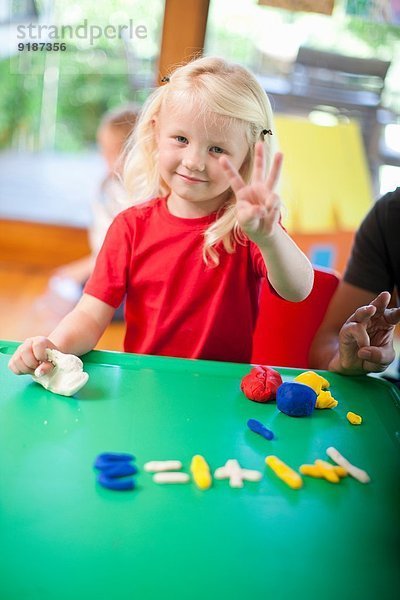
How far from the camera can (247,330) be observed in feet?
3.61

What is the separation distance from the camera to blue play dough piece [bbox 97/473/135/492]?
64 centimetres

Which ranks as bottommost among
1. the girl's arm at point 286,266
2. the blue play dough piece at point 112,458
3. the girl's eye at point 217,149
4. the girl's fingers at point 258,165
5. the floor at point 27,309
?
the floor at point 27,309

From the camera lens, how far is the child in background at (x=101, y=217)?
2.19 metres

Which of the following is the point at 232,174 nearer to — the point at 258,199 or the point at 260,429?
the point at 258,199

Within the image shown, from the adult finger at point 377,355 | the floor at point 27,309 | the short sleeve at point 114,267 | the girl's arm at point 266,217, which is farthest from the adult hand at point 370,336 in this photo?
the floor at point 27,309

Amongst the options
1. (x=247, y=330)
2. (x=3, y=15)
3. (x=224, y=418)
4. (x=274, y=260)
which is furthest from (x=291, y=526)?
(x=3, y=15)

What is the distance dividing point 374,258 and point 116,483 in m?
0.63

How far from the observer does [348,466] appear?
2.36ft

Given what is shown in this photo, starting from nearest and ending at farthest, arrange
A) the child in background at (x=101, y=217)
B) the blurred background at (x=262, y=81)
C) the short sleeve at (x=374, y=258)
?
1. the short sleeve at (x=374, y=258)
2. the blurred background at (x=262, y=81)
3. the child in background at (x=101, y=217)

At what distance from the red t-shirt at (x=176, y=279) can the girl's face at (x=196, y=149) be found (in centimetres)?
8

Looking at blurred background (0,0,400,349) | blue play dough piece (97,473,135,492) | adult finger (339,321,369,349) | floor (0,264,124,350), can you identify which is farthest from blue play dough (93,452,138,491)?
floor (0,264,124,350)

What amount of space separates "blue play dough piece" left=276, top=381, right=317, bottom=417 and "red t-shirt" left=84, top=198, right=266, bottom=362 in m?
0.24

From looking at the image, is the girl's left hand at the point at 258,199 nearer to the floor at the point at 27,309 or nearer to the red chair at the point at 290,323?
the red chair at the point at 290,323

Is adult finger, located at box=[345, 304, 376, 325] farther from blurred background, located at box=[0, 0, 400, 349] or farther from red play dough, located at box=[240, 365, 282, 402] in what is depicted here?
blurred background, located at box=[0, 0, 400, 349]
